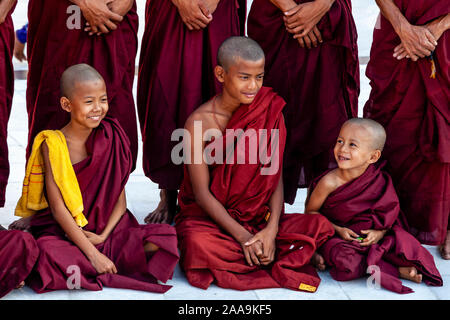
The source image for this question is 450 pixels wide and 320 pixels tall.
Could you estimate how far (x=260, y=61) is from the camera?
141 inches

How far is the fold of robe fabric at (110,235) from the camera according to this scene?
330cm

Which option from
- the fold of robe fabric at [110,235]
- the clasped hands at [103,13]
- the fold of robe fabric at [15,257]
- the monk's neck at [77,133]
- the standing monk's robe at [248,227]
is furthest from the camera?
the clasped hands at [103,13]

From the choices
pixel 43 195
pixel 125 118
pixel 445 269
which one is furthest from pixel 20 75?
pixel 445 269

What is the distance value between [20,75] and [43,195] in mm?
5380

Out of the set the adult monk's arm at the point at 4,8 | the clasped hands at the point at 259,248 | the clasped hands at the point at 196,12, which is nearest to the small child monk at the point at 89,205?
the clasped hands at the point at 259,248

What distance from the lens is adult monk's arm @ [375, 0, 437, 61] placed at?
146 inches

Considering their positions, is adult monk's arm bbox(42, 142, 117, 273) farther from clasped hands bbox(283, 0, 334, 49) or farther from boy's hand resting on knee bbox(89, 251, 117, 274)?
clasped hands bbox(283, 0, 334, 49)

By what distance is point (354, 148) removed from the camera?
12.1 ft

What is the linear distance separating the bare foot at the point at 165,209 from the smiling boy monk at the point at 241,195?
505mm

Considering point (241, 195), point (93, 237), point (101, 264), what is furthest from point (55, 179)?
point (241, 195)

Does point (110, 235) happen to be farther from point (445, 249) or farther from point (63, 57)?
point (445, 249)

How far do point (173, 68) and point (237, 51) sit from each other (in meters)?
0.58

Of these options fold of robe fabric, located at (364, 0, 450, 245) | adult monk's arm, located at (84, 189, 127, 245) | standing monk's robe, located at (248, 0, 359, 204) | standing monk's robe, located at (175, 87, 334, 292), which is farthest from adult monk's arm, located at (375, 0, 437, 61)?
adult monk's arm, located at (84, 189, 127, 245)

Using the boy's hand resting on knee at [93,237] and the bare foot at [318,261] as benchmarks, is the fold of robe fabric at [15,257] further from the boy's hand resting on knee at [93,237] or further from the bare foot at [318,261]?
the bare foot at [318,261]
